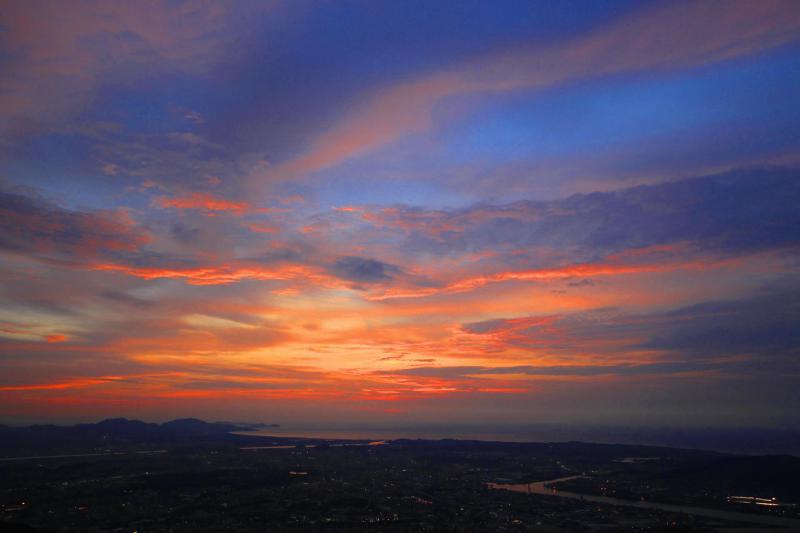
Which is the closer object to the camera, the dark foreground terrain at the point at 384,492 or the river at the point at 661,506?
the dark foreground terrain at the point at 384,492

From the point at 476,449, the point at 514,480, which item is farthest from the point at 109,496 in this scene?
the point at 476,449

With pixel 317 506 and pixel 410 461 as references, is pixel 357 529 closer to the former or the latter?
pixel 317 506

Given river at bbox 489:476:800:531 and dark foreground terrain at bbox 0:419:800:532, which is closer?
dark foreground terrain at bbox 0:419:800:532

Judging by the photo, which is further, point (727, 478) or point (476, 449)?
point (476, 449)

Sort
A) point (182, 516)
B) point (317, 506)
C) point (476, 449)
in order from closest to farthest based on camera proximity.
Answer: point (182, 516) → point (317, 506) → point (476, 449)

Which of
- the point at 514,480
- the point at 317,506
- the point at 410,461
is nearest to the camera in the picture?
the point at 317,506

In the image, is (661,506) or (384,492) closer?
(661,506)

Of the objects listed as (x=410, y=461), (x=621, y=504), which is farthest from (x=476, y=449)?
(x=621, y=504)

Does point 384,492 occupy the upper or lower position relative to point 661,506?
lower
